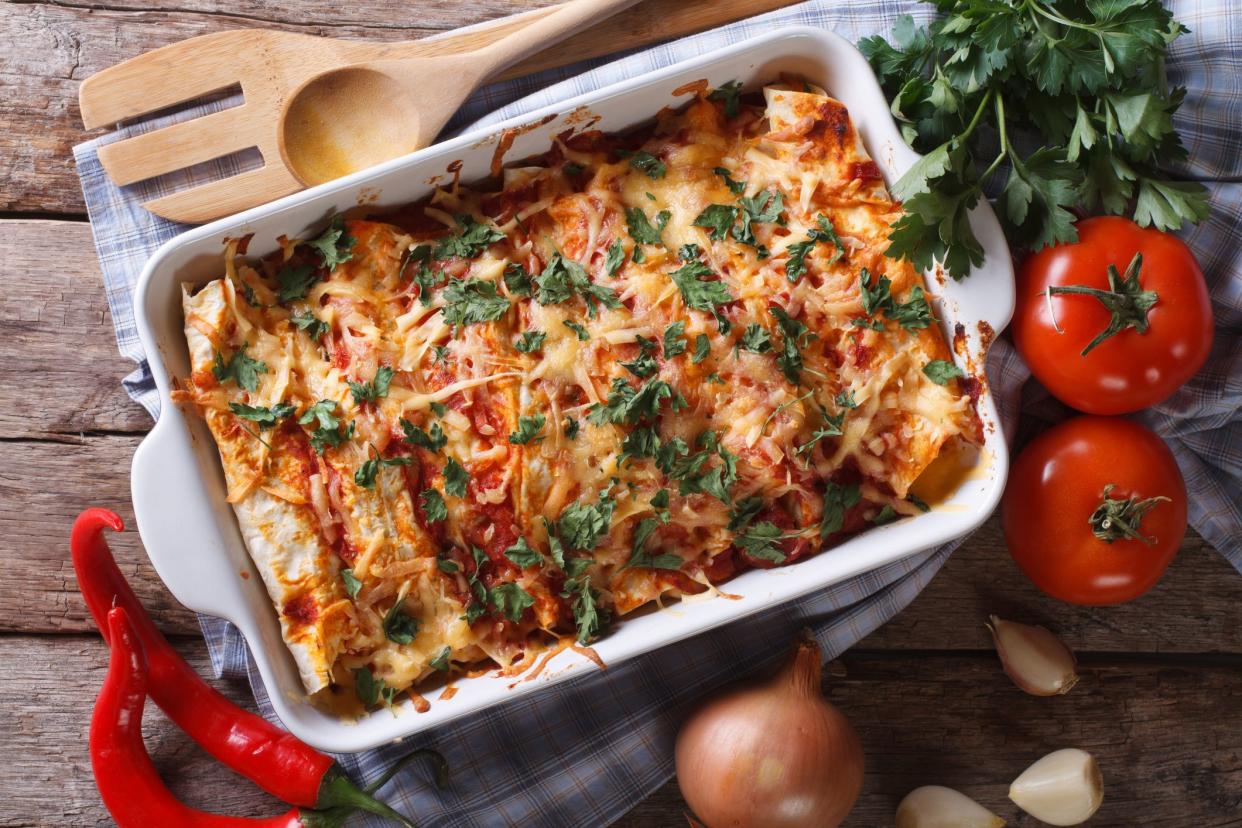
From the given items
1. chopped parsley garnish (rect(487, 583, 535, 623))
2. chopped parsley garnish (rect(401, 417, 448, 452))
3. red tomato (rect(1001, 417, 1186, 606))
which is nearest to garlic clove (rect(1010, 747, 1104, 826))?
red tomato (rect(1001, 417, 1186, 606))

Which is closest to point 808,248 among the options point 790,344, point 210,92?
point 790,344

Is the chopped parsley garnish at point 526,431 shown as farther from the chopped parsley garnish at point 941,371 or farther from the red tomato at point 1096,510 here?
the red tomato at point 1096,510

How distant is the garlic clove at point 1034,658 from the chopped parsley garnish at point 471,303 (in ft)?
5.71

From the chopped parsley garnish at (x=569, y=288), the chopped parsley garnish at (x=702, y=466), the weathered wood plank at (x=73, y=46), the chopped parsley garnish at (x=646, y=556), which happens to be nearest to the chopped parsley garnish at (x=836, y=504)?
the chopped parsley garnish at (x=702, y=466)

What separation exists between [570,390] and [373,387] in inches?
17.8

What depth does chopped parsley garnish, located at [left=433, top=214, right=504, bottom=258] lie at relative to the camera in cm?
232

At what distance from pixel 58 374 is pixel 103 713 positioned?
37.0 inches

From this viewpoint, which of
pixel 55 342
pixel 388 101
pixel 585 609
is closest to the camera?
pixel 585 609

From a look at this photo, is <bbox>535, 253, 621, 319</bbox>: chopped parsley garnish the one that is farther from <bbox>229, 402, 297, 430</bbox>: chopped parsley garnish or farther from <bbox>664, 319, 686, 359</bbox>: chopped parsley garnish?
<bbox>229, 402, 297, 430</bbox>: chopped parsley garnish

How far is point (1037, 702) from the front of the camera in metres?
2.93

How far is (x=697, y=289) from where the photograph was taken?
2.26 metres

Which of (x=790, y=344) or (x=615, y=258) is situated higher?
(x=615, y=258)

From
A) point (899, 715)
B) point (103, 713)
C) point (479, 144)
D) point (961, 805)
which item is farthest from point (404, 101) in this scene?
point (961, 805)

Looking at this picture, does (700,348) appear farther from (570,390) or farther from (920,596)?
(920,596)
